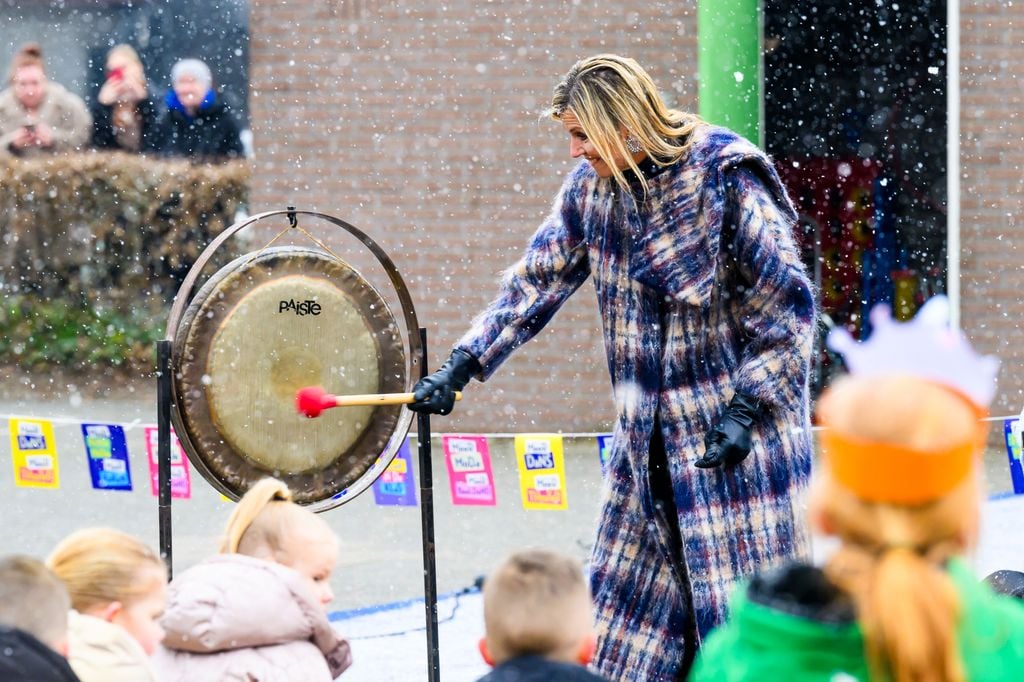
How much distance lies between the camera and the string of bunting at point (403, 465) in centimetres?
575

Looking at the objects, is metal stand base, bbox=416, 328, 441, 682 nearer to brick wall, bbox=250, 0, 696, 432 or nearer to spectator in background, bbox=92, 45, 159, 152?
brick wall, bbox=250, 0, 696, 432

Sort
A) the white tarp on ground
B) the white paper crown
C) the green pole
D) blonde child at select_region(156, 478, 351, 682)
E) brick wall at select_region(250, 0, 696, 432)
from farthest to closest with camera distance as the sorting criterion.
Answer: brick wall at select_region(250, 0, 696, 432) < the white tarp on ground < the green pole < blonde child at select_region(156, 478, 351, 682) < the white paper crown

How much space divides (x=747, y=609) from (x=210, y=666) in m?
1.51

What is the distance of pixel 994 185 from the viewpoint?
10180mm

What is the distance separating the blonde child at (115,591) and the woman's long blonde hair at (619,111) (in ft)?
4.98

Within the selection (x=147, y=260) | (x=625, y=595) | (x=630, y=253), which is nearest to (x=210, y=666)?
(x=625, y=595)

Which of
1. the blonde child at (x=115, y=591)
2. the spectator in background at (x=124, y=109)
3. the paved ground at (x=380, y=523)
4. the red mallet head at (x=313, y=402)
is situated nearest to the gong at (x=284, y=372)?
the red mallet head at (x=313, y=402)

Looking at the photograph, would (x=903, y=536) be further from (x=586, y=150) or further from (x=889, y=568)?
(x=586, y=150)

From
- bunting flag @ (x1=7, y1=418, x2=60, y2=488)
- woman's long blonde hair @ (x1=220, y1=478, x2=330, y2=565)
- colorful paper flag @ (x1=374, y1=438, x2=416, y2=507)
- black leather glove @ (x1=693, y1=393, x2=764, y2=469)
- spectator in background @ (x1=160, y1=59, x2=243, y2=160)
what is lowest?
colorful paper flag @ (x1=374, y1=438, x2=416, y2=507)

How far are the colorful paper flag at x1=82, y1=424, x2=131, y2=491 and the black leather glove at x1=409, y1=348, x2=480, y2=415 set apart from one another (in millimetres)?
2031

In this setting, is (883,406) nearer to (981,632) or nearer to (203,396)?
(981,632)

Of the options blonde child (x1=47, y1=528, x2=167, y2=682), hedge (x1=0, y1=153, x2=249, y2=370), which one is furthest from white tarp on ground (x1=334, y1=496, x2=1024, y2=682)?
hedge (x1=0, y1=153, x2=249, y2=370)

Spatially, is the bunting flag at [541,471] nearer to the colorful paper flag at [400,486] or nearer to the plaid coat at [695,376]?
the colorful paper flag at [400,486]

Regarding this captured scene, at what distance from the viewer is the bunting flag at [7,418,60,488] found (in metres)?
6.00
